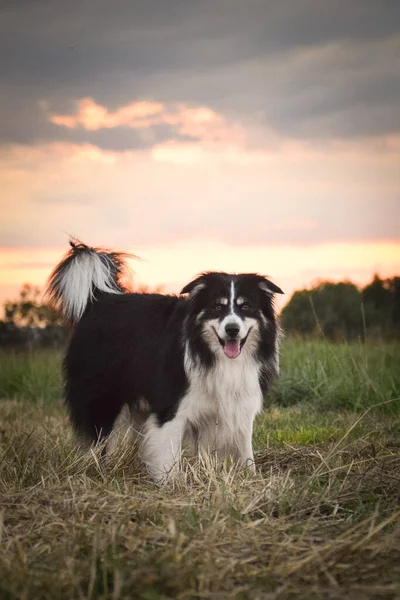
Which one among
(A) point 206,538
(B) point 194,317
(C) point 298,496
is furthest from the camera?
(B) point 194,317

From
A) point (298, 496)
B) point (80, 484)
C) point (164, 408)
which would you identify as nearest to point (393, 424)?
point (164, 408)

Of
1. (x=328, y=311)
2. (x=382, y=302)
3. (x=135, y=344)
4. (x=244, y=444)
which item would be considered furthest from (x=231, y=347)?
(x=382, y=302)

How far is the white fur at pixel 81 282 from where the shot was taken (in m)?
5.97

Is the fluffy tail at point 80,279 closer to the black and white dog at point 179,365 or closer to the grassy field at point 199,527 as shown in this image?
the black and white dog at point 179,365

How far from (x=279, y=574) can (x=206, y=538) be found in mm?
376

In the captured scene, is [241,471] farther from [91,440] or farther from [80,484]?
[91,440]

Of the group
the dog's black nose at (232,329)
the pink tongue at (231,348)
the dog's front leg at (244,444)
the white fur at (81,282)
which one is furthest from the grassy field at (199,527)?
the white fur at (81,282)

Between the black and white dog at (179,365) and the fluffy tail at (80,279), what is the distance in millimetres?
17

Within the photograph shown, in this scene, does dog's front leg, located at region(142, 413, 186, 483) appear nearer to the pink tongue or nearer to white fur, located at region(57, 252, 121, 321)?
the pink tongue

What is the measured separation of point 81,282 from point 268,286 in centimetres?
169

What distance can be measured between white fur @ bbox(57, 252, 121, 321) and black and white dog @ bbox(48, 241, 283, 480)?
0.01 metres

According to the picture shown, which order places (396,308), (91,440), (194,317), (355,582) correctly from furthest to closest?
(396,308) < (91,440) < (194,317) < (355,582)

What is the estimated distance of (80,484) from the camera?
13.1ft

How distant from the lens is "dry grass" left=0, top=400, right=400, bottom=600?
2.57 meters
